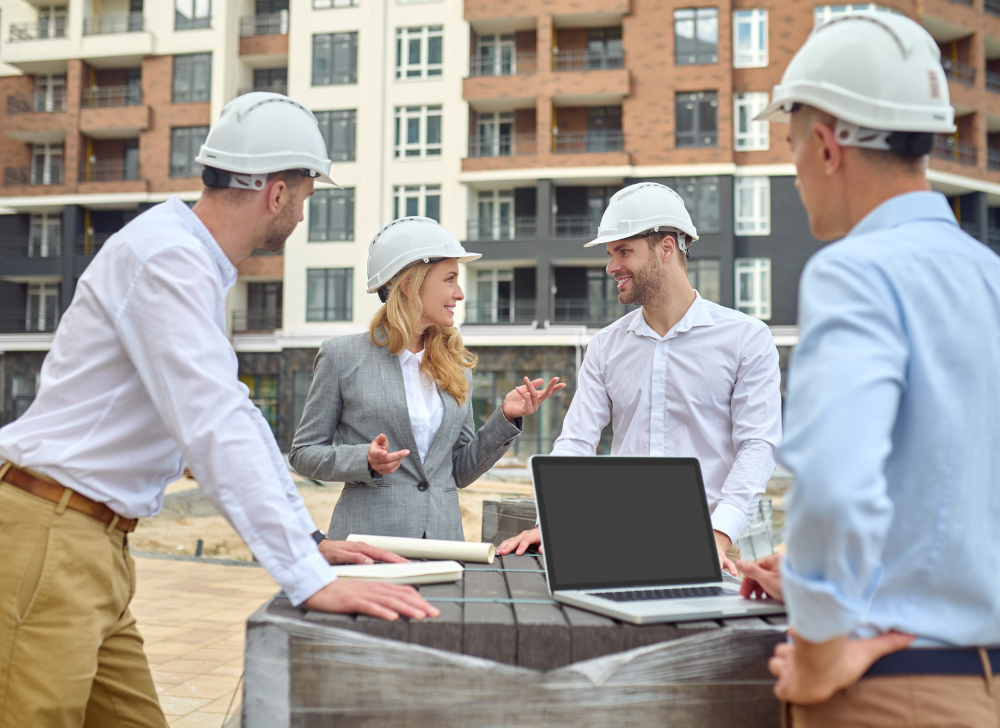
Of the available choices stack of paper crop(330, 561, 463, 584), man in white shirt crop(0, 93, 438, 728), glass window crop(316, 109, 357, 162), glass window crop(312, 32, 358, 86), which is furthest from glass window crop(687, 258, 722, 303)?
stack of paper crop(330, 561, 463, 584)

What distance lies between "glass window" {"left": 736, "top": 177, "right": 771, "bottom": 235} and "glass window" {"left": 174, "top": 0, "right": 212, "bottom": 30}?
19.7m

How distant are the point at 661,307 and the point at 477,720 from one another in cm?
231

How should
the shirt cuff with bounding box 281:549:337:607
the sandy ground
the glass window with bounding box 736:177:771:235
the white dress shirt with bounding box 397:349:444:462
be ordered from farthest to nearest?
1. the glass window with bounding box 736:177:771:235
2. the sandy ground
3. the white dress shirt with bounding box 397:349:444:462
4. the shirt cuff with bounding box 281:549:337:607

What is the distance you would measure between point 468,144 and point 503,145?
1199 mm

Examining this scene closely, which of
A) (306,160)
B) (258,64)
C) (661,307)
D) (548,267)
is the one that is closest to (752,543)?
(661,307)

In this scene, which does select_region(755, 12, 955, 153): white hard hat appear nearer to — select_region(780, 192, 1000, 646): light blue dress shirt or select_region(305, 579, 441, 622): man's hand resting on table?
select_region(780, 192, 1000, 646): light blue dress shirt

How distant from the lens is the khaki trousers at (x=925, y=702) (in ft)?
4.56

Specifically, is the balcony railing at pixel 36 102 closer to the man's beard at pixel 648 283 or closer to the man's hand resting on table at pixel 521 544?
the man's beard at pixel 648 283

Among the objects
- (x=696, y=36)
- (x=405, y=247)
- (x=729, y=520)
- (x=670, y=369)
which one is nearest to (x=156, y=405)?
(x=405, y=247)

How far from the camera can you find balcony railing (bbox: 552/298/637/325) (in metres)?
27.8

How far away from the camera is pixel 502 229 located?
28.3m

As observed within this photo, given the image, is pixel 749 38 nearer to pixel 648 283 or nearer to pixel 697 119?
pixel 697 119

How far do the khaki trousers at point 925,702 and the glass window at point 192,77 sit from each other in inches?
1277

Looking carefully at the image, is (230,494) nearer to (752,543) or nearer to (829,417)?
(829,417)
